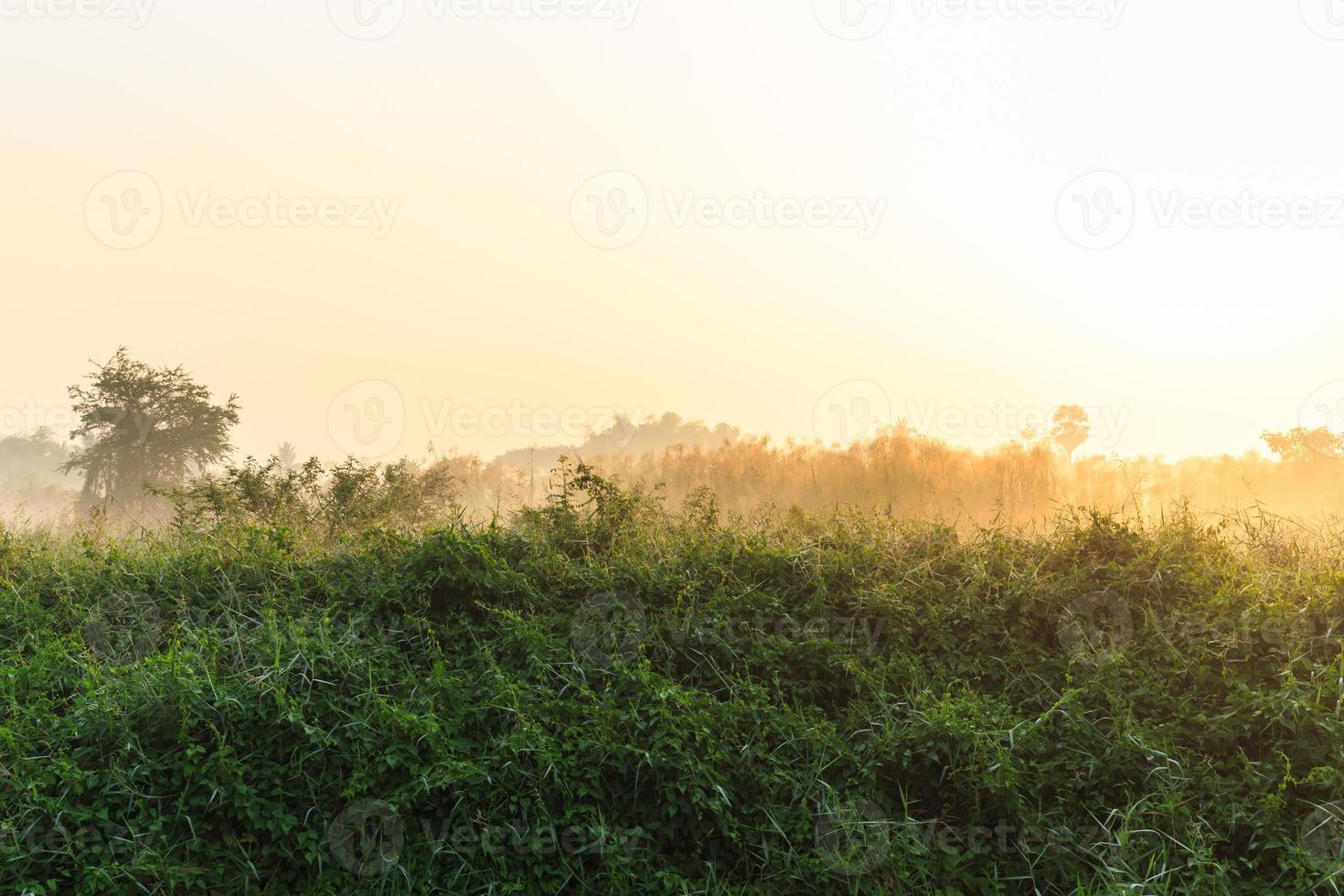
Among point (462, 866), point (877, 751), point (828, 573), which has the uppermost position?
point (828, 573)

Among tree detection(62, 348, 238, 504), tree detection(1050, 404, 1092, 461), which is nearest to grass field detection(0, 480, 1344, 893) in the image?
tree detection(1050, 404, 1092, 461)

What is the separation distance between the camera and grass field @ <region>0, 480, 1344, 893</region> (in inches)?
178

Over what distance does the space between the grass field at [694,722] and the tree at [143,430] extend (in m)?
12.4

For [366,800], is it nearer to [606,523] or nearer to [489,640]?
[489,640]

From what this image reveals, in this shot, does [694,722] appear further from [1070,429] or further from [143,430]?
[143,430]

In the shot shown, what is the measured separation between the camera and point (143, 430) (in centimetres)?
1836

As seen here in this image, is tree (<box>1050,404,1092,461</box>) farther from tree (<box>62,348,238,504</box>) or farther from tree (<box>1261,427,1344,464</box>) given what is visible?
tree (<box>62,348,238,504</box>)

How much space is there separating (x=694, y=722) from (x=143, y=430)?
17.3 meters

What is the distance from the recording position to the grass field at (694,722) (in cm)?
452

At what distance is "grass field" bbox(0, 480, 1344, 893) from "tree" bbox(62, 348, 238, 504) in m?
12.4

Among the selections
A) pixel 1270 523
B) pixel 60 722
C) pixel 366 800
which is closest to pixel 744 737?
pixel 366 800

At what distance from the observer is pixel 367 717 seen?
505 centimetres

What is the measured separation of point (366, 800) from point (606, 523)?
3220mm

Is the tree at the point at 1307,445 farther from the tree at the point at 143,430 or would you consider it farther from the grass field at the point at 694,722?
the tree at the point at 143,430
